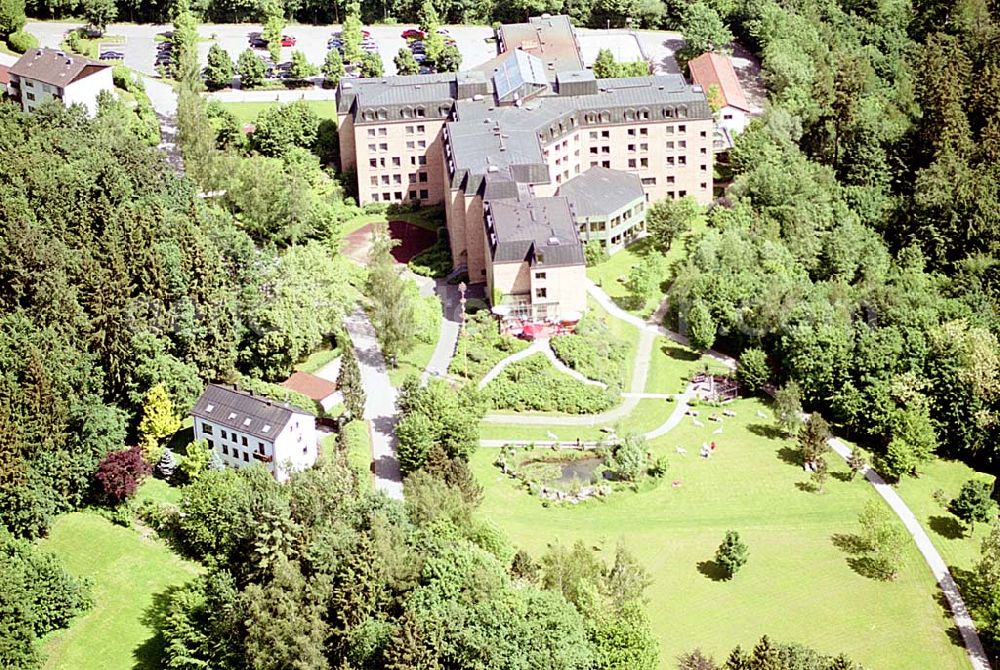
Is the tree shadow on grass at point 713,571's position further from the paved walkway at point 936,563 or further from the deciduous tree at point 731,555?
the paved walkway at point 936,563

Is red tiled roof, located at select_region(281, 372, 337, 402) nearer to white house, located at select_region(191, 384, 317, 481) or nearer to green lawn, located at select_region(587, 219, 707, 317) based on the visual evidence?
white house, located at select_region(191, 384, 317, 481)

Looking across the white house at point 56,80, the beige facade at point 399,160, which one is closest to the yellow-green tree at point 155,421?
the beige facade at point 399,160

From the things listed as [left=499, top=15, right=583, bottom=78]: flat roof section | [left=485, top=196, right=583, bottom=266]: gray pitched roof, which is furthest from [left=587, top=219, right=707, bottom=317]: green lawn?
[left=499, top=15, right=583, bottom=78]: flat roof section

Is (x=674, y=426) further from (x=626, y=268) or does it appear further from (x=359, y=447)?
(x=359, y=447)

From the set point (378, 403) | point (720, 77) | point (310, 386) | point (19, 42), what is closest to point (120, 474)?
point (310, 386)

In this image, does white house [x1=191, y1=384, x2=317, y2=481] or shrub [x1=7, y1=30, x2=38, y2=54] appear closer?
white house [x1=191, y1=384, x2=317, y2=481]

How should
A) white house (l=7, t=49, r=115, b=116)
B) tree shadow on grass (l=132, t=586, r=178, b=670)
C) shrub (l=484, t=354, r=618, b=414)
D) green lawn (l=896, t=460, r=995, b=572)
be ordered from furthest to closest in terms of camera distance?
white house (l=7, t=49, r=115, b=116), shrub (l=484, t=354, r=618, b=414), green lawn (l=896, t=460, r=995, b=572), tree shadow on grass (l=132, t=586, r=178, b=670)
